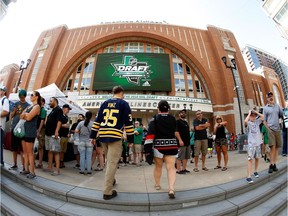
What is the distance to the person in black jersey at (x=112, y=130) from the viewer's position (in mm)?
2613

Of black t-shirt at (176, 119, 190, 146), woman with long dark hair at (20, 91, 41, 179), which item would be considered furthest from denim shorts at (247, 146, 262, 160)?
woman with long dark hair at (20, 91, 41, 179)

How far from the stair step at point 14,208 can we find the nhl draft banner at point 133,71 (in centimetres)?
2233

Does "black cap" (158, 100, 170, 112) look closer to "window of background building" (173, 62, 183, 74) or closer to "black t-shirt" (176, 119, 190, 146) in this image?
"black t-shirt" (176, 119, 190, 146)

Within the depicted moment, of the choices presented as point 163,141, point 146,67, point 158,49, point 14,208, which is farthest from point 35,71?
point 163,141

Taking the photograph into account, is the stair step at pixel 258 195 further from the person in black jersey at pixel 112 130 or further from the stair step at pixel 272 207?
the person in black jersey at pixel 112 130

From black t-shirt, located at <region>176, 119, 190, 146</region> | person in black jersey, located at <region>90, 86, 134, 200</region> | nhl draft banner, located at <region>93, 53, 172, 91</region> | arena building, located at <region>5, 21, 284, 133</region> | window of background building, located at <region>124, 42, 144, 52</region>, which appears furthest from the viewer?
window of background building, located at <region>124, 42, 144, 52</region>

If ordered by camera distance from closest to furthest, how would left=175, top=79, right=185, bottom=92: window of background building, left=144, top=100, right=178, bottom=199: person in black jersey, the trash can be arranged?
left=144, top=100, right=178, bottom=199: person in black jersey, the trash can, left=175, top=79, right=185, bottom=92: window of background building

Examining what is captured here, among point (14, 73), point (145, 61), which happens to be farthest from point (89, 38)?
point (14, 73)

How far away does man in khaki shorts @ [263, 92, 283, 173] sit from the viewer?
161 inches

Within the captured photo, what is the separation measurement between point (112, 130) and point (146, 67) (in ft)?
79.2

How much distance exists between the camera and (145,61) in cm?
2616

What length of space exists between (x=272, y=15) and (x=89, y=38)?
95.2 ft

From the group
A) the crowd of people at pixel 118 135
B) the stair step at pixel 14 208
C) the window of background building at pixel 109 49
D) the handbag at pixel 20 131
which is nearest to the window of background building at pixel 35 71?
the window of background building at pixel 109 49

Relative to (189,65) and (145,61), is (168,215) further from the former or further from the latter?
(189,65)
